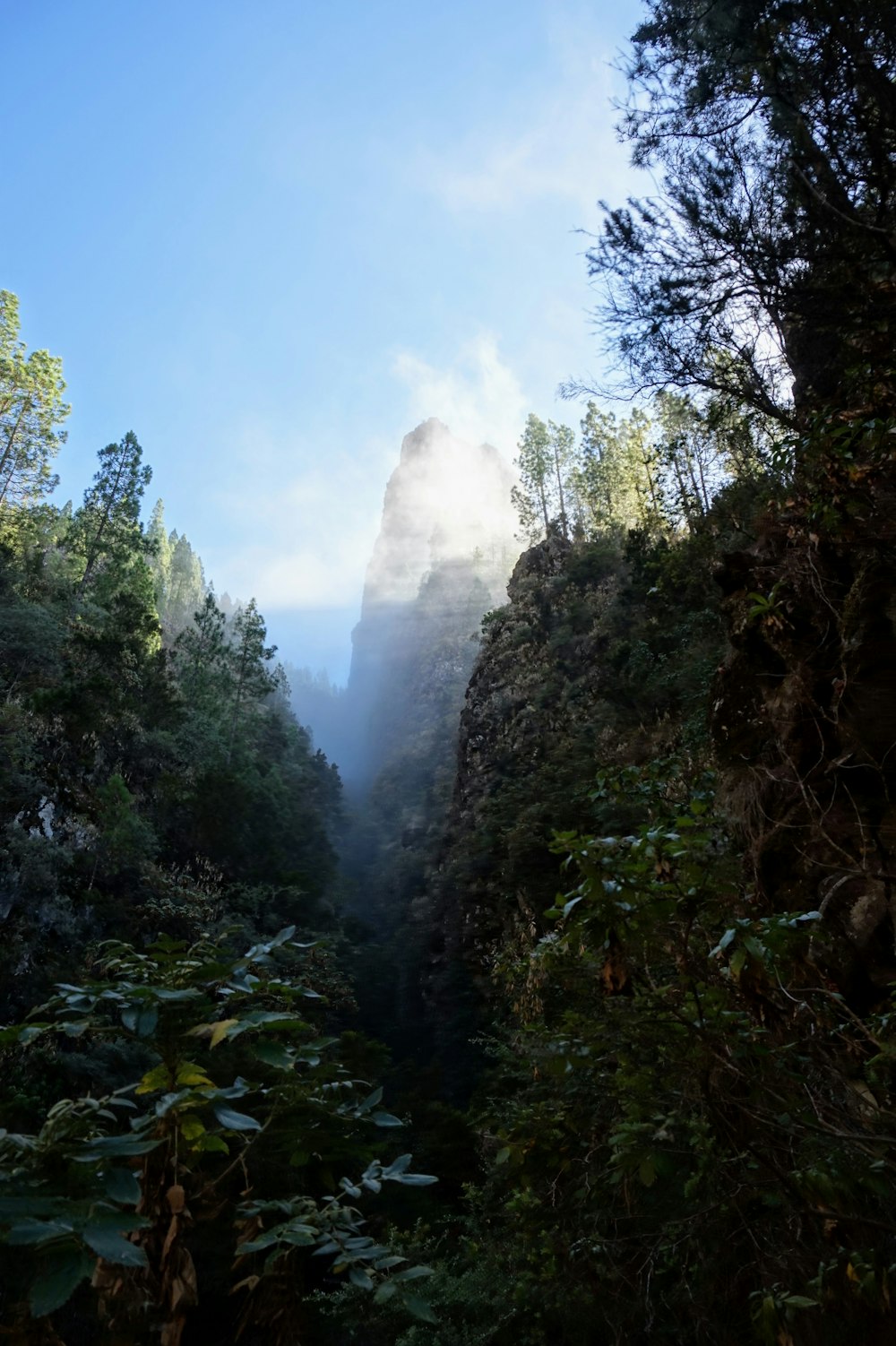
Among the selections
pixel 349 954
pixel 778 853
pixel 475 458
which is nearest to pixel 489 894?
pixel 349 954

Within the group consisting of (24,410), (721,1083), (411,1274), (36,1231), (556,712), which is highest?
(24,410)

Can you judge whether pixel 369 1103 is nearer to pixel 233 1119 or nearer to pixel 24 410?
pixel 233 1119

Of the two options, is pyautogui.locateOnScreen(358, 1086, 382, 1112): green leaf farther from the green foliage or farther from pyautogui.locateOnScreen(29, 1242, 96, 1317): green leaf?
the green foliage

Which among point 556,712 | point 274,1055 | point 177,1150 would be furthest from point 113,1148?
point 556,712

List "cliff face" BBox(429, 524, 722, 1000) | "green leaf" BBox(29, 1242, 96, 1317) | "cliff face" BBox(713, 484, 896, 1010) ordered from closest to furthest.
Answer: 1. "green leaf" BBox(29, 1242, 96, 1317)
2. "cliff face" BBox(713, 484, 896, 1010)
3. "cliff face" BBox(429, 524, 722, 1000)

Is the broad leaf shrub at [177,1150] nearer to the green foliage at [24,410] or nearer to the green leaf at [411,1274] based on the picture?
the green leaf at [411,1274]

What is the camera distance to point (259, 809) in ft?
86.2

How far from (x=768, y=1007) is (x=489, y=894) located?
17.2 metres

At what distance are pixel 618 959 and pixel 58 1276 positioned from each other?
1.92 metres

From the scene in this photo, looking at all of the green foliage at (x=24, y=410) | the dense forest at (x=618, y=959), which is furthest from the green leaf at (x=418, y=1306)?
the green foliage at (x=24, y=410)

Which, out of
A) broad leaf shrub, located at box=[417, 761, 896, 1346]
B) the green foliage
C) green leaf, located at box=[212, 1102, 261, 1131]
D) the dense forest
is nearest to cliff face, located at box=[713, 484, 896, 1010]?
the dense forest

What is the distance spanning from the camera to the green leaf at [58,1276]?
2.67 ft

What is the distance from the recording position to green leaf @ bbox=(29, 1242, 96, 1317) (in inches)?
32.1

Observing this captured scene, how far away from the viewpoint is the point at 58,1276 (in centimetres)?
86
